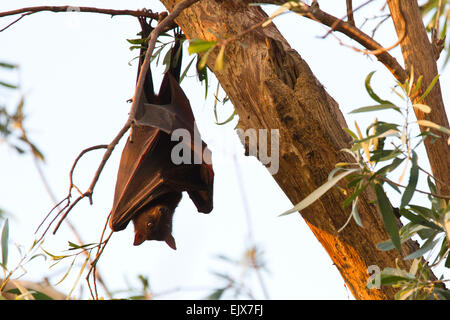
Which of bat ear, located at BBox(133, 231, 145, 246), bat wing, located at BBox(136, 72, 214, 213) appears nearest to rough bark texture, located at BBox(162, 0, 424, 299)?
bat wing, located at BBox(136, 72, 214, 213)

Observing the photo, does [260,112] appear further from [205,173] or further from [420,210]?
[205,173]

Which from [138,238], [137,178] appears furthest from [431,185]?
[138,238]

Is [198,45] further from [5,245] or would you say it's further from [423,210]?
[5,245]

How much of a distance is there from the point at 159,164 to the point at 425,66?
5.58 feet

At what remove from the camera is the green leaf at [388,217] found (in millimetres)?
1880

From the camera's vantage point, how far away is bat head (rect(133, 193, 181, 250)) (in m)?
3.63

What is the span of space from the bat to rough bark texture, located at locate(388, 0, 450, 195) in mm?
1267

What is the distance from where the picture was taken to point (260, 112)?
2289 mm

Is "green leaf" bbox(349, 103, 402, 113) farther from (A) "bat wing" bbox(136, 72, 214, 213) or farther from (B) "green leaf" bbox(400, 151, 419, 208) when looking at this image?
(A) "bat wing" bbox(136, 72, 214, 213)

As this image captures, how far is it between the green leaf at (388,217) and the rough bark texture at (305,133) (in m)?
0.30

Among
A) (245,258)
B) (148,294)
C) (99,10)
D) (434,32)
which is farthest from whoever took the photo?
(99,10)

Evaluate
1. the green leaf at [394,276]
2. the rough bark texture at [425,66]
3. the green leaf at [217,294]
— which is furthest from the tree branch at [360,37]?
the green leaf at [217,294]
